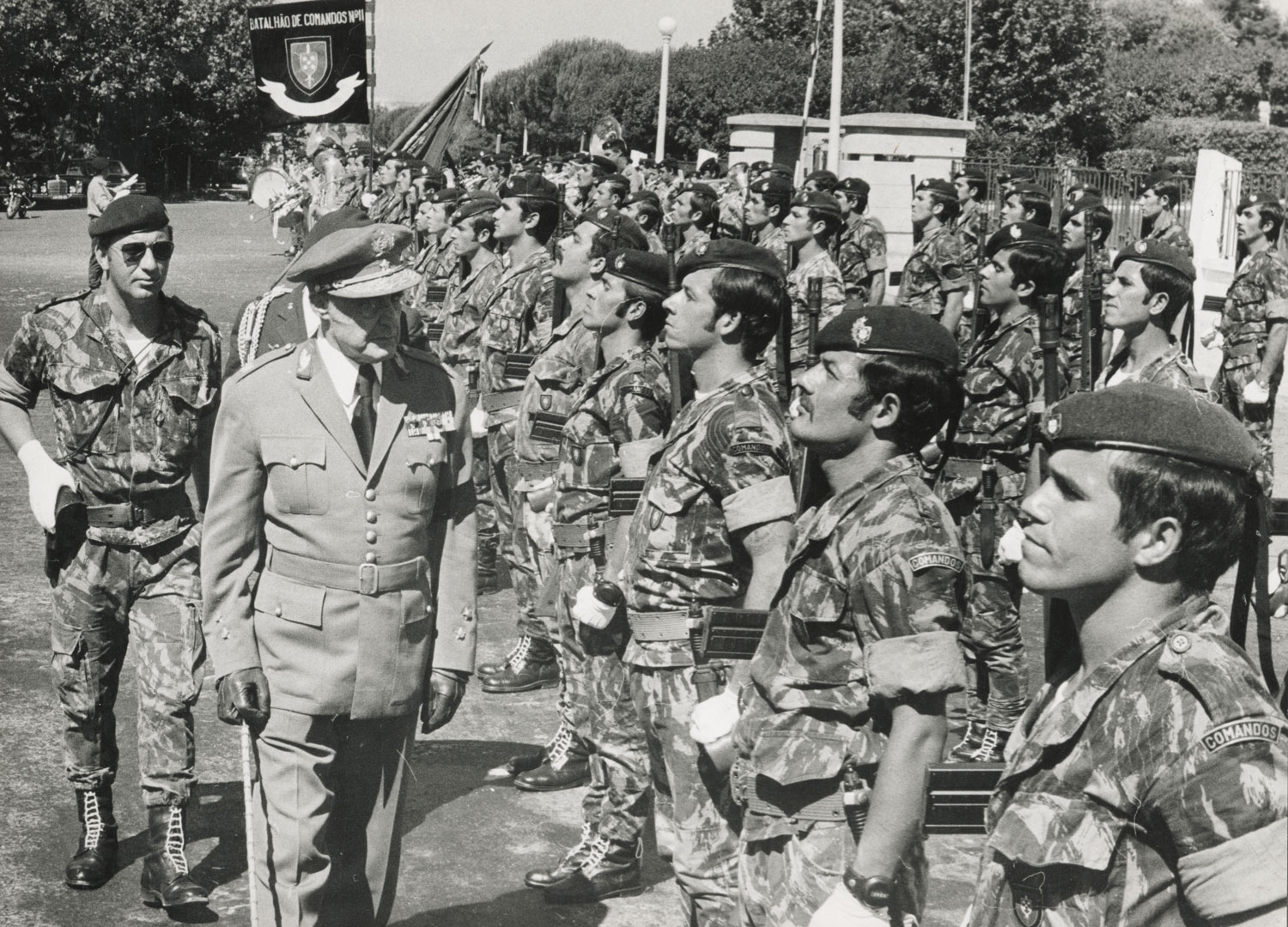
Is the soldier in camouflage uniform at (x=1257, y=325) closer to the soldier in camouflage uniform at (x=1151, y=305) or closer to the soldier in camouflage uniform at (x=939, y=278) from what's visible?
the soldier in camouflage uniform at (x=939, y=278)

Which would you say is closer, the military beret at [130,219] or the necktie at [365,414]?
the necktie at [365,414]

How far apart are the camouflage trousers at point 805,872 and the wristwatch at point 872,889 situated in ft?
0.80

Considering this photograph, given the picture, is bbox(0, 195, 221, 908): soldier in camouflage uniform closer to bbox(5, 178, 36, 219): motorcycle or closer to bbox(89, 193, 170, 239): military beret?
bbox(89, 193, 170, 239): military beret

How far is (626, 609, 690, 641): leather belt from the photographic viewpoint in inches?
169

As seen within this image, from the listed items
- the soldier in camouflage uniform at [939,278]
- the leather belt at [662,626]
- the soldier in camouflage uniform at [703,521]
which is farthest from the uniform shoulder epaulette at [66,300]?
the soldier in camouflage uniform at [939,278]

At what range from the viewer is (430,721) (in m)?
4.15

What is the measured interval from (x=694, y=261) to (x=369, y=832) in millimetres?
1907

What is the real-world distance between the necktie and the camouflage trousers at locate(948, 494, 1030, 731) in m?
3.43

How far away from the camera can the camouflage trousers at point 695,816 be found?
415cm

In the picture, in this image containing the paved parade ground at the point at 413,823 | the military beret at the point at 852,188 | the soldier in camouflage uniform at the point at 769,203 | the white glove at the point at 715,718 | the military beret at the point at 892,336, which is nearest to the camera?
the military beret at the point at 892,336

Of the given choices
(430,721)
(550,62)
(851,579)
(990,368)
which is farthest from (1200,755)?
(550,62)

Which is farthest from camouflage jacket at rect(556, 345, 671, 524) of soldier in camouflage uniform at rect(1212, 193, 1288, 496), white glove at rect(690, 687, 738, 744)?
soldier in camouflage uniform at rect(1212, 193, 1288, 496)

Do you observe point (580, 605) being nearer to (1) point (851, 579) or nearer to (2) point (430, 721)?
(2) point (430, 721)

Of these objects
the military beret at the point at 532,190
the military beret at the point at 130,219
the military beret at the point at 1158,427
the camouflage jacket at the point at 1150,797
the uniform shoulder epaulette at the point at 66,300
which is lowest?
the camouflage jacket at the point at 1150,797
